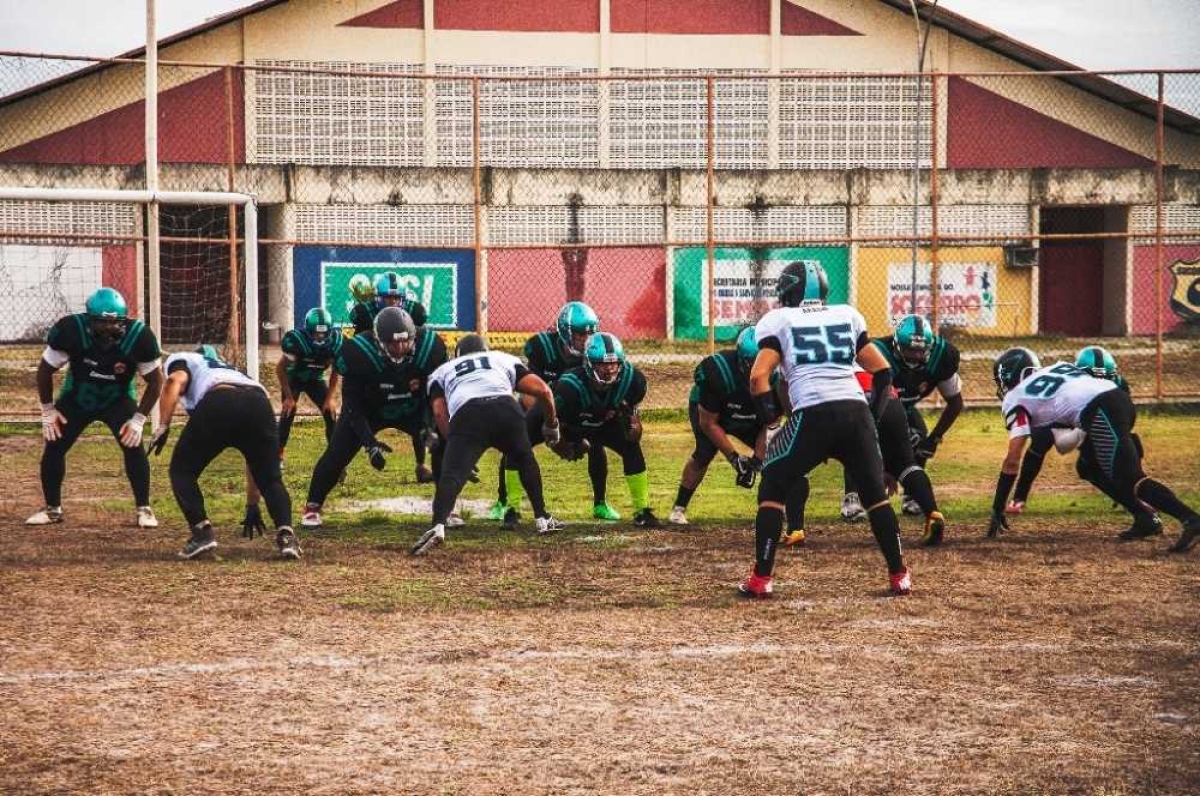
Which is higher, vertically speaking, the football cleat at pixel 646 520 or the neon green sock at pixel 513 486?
the neon green sock at pixel 513 486

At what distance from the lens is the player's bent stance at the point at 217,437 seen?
11.2m

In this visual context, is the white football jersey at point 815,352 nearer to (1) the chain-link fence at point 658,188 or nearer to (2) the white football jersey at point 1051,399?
(2) the white football jersey at point 1051,399

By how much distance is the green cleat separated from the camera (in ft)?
45.0

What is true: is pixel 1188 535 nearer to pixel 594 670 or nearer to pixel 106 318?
pixel 594 670

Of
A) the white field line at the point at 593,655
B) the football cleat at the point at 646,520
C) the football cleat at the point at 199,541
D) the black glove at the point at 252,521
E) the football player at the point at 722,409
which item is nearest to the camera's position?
the white field line at the point at 593,655

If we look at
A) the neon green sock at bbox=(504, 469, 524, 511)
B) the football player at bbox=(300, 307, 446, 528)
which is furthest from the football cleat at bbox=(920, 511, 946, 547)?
the football player at bbox=(300, 307, 446, 528)

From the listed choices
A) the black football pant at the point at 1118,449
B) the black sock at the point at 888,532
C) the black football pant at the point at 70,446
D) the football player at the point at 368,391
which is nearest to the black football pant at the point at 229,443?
the football player at the point at 368,391

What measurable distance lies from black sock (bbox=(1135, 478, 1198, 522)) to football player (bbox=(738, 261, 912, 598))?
108 inches

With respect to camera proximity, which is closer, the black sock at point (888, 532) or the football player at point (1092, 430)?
the black sock at point (888, 532)

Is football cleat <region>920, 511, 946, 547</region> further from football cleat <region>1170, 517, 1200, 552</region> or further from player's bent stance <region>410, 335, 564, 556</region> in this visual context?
player's bent stance <region>410, 335, 564, 556</region>

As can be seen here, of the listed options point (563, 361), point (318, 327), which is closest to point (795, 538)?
point (563, 361)

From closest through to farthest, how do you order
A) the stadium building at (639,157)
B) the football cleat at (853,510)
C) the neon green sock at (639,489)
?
the neon green sock at (639,489), the football cleat at (853,510), the stadium building at (639,157)

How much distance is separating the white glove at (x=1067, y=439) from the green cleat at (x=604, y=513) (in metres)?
3.65

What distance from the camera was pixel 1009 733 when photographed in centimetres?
698
